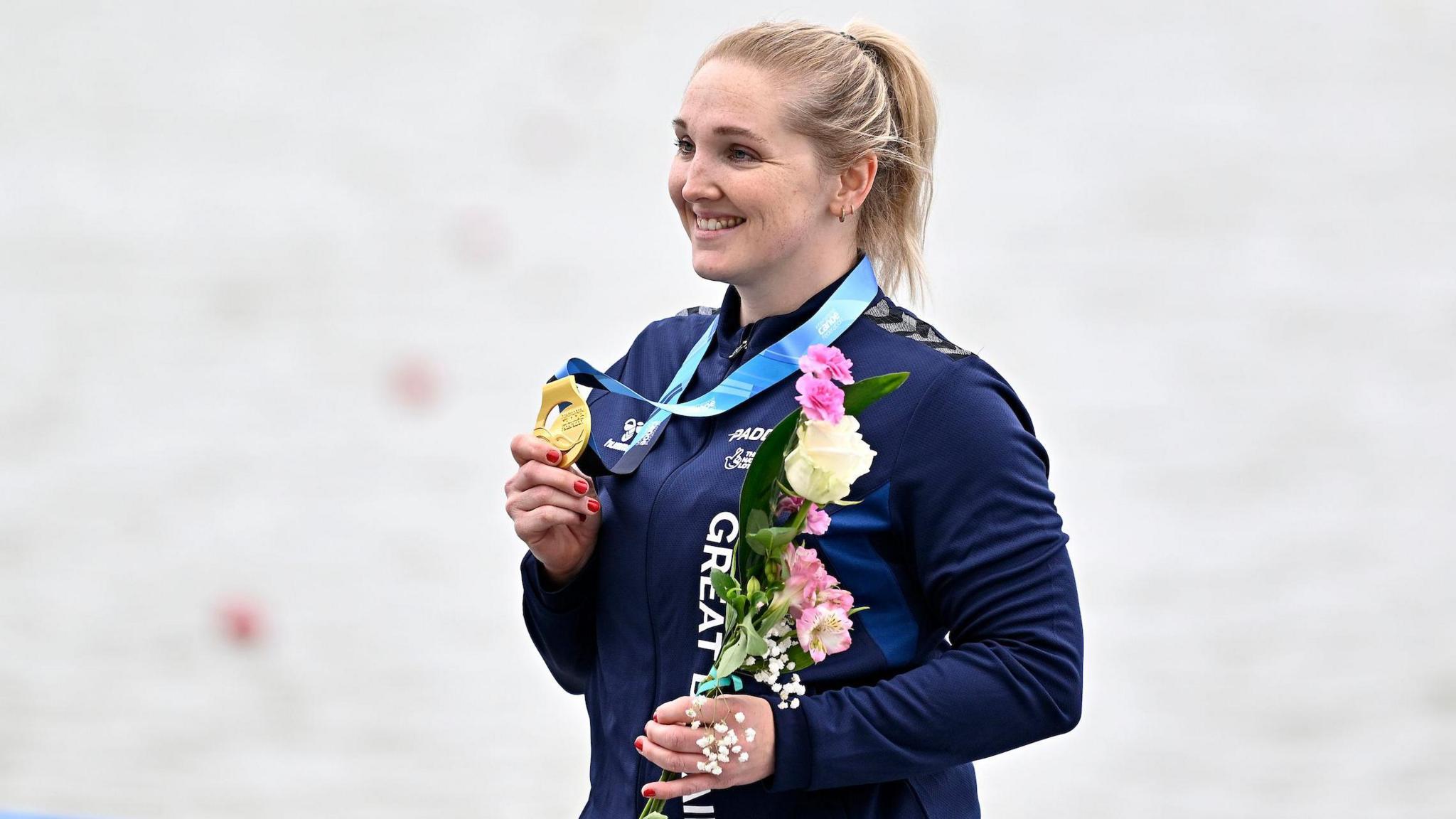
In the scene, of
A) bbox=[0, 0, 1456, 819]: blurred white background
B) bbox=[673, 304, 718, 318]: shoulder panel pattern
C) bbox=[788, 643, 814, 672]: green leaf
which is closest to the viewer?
bbox=[788, 643, 814, 672]: green leaf

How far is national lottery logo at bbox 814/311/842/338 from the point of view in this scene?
1.89 metres

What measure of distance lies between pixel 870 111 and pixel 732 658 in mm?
629

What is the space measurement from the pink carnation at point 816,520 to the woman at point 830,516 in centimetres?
8

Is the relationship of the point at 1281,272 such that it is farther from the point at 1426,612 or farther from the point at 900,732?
the point at 900,732

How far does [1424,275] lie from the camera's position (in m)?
9.49

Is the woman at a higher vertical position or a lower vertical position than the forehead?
lower

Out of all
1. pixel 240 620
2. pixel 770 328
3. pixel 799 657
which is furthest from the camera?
pixel 240 620

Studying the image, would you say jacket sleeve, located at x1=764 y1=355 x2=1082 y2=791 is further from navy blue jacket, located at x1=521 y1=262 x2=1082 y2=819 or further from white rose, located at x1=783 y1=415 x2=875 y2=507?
white rose, located at x1=783 y1=415 x2=875 y2=507

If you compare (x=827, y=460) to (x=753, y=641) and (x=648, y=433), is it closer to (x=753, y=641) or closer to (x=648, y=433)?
(x=753, y=641)

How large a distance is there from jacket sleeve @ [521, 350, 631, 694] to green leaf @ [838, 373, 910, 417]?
365 mm

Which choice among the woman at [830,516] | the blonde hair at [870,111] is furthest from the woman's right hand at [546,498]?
the blonde hair at [870,111]

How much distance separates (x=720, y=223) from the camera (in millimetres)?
1890

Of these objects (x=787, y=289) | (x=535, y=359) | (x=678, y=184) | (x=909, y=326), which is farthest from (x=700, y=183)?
(x=535, y=359)

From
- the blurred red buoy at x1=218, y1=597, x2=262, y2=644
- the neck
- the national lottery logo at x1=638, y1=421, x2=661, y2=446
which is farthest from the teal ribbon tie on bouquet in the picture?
the blurred red buoy at x1=218, y1=597, x2=262, y2=644
